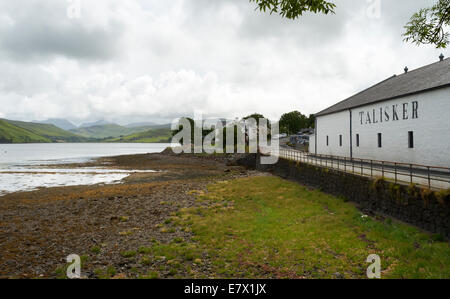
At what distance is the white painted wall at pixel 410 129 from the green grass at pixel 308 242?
8.69m

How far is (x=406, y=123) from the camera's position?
23031 millimetres

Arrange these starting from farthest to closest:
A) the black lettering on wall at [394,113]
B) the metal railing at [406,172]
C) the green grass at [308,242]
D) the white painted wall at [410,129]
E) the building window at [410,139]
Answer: the black lettering on wall at [394,113] → the building window at [410,139] → the white painted wall at [410,129] → the metal railing at [406,172] → the green grass at [308,242]

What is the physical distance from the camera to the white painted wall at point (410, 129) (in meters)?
19.4

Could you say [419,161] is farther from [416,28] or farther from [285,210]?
[416,28]

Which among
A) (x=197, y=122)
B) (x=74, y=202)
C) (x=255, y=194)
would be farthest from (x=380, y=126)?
(x=197, y=122)

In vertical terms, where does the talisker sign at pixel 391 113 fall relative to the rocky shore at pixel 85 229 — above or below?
above

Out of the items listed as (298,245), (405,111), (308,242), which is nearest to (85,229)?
(298,245)

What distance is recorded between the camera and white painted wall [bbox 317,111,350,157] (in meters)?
33.5

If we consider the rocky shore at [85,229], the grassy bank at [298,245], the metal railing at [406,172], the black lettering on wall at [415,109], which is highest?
the black lettering on wall at [415,109]

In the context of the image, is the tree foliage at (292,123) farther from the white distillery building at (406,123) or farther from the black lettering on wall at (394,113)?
the black lettering on wall at (394,113)

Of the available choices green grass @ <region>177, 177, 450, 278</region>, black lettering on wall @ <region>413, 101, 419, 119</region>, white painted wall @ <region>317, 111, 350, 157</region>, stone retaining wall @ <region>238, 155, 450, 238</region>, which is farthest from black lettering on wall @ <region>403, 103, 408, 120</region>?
green grass @ <region>177, 177, 450, 278</region>

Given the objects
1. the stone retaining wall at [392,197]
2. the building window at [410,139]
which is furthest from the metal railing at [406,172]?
the building window at [410,139]

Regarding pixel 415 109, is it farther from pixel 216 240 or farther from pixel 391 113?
pixel 216 240

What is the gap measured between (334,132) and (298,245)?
94.3 ft
